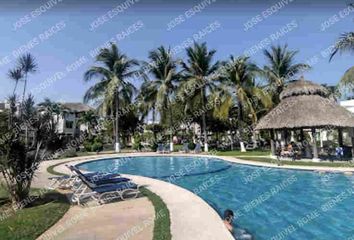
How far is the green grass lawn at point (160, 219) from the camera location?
608 centimetres

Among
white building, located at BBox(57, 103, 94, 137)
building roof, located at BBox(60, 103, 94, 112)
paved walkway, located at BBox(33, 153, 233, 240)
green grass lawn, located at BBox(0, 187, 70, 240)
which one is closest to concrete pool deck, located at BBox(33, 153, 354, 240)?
paved walkway, located at BBox(33, 153, 233, 240)

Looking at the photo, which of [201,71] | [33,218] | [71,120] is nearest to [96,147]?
[201,71]

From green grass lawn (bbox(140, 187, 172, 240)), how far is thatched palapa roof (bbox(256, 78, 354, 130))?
13848 millimetres

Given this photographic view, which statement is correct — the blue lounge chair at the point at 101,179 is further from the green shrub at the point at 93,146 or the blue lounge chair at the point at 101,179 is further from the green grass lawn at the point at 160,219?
the green shrub at the point at 93,146

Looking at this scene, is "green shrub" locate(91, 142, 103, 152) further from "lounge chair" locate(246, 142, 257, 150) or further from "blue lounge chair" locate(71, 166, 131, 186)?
"blue lounge chair" locate(71, 166, 131, 186)

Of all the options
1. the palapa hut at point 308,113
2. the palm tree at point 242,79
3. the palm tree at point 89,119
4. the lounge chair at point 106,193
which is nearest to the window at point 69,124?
the palm tree at point 89,119

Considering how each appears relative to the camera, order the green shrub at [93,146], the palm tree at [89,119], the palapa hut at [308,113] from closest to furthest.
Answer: the palapa hut at [308,113] < the green shrub at [93,146] < the palm tree at [89,119]

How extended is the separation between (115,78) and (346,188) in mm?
25486

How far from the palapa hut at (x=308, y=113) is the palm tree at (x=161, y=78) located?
36.9 feet

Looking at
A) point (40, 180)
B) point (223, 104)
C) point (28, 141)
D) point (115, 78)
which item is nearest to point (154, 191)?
point (28, 141)

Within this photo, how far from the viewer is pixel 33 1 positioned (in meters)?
8.02

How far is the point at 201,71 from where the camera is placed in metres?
30.7

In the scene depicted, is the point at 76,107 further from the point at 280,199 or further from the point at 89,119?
the point at 280,199

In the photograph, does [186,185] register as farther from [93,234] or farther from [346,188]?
[93,234]
